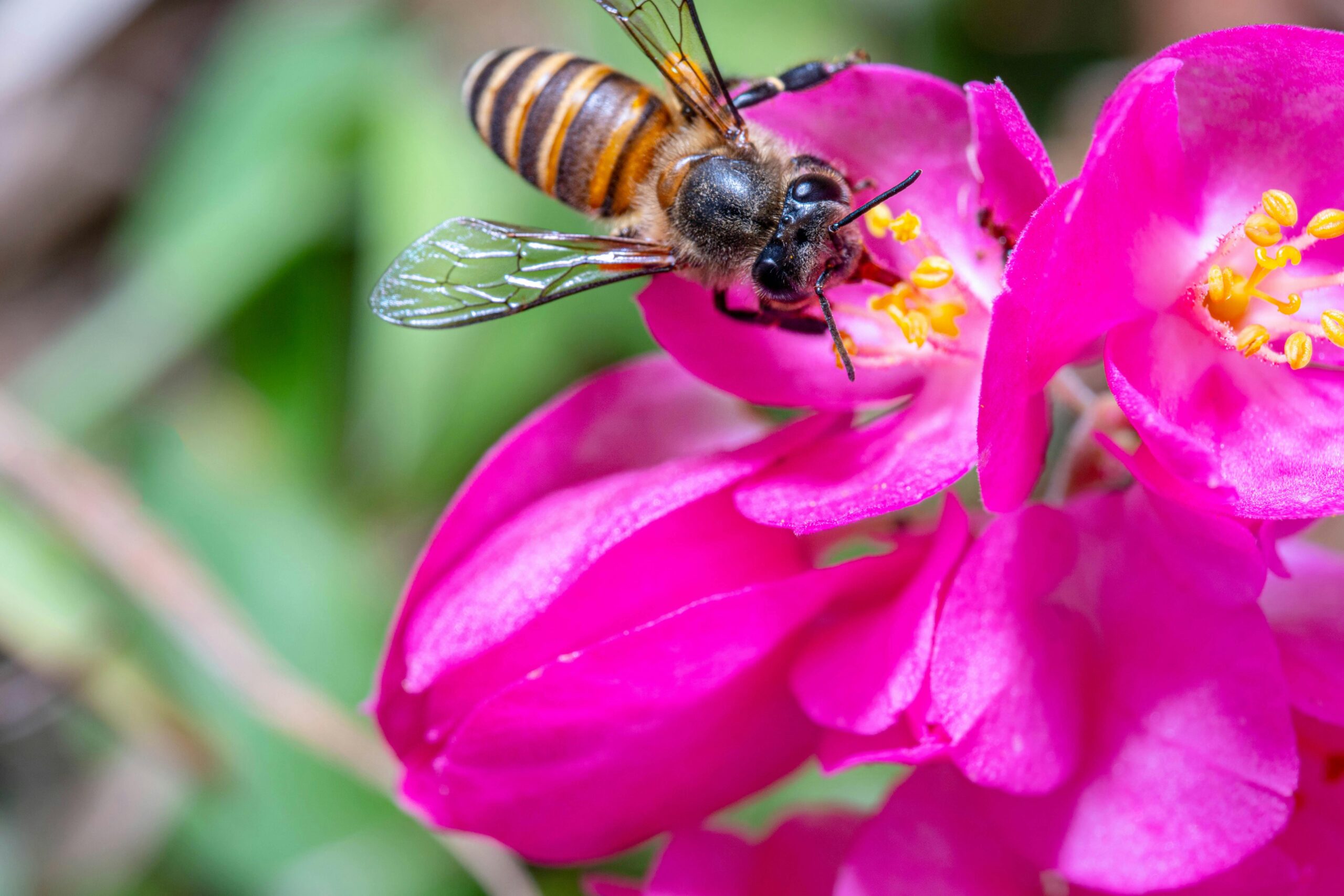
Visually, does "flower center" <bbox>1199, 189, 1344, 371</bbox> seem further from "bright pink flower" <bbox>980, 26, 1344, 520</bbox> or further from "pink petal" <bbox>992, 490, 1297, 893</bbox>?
"pink petal" <bbox>992, 490, 1297, 893</bbox>

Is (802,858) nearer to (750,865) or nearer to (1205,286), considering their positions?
(750,865)

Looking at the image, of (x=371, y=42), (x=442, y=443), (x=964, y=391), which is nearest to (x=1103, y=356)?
(x=964, y=391)

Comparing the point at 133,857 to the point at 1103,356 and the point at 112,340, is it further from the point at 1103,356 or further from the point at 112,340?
the point at 1103,356

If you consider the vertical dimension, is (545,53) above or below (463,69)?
above

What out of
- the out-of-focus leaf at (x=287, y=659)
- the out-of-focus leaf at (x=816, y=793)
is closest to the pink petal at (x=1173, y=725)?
the out-of-focus leaf at (x=816, y=793)

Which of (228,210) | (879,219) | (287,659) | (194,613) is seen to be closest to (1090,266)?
(879,219)
